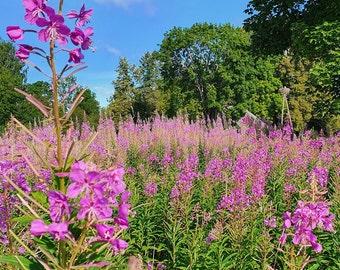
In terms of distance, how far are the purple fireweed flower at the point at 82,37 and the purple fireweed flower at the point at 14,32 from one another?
6.9 inches

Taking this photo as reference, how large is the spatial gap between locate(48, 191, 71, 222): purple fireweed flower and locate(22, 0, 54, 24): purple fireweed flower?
587mm

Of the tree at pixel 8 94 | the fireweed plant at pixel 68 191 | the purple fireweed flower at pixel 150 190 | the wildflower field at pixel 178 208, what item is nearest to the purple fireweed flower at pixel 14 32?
the fireweed plant at pixel 68 191

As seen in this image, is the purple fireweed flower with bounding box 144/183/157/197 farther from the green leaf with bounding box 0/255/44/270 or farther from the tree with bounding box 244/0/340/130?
the tree with bounding box 244/0/340/130

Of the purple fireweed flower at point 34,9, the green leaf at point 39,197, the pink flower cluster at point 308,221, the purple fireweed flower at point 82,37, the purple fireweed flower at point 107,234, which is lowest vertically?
the pink flower cluster at point 308,221

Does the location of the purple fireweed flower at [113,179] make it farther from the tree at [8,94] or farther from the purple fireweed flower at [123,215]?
the tree at [8,94]

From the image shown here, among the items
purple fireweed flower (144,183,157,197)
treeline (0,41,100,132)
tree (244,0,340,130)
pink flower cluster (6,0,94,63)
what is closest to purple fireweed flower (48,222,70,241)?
pink flower cluster (6,0,94,63)

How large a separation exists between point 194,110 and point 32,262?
1336 inches

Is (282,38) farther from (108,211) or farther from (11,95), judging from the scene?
(11,95)

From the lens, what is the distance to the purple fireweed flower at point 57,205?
1129mm

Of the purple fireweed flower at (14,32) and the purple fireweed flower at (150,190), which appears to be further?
the purple fireweed flower at (150,190)

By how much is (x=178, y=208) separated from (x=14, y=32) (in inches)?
135

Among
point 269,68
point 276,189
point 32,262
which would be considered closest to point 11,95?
point 269,68

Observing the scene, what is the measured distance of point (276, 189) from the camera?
5895mm

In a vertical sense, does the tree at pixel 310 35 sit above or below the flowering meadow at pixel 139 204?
above
